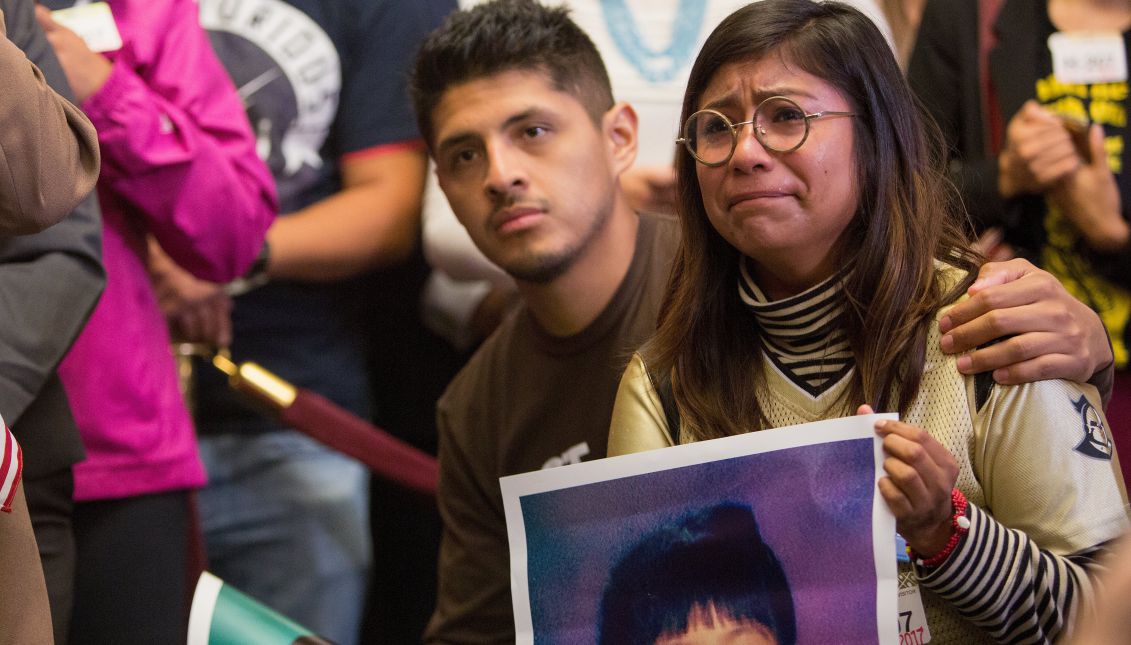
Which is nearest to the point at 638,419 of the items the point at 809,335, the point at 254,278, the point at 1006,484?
the point at 809,335

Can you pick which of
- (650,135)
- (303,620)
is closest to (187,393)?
(303,620)

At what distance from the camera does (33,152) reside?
4.73 ft

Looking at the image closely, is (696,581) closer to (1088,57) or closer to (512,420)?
(512,420)

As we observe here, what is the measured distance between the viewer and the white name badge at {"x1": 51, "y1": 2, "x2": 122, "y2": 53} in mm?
2048

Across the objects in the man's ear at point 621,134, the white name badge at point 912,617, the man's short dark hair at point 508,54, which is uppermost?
the man's short dark hair at point 508,54

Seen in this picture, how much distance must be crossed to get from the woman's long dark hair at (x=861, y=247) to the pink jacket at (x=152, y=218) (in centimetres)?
77

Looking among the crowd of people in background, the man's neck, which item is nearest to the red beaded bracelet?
the crowd of people in background

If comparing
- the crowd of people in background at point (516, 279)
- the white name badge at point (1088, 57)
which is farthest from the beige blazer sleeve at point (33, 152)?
the white name badge at point (1088, 57)

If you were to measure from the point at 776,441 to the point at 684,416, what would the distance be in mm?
A: 272

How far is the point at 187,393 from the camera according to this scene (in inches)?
105

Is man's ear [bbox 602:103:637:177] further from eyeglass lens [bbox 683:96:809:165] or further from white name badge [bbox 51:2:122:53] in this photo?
white name badge [bbox 51:2:122:53]

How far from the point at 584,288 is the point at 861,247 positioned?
26.3 inches

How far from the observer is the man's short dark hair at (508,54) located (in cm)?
232

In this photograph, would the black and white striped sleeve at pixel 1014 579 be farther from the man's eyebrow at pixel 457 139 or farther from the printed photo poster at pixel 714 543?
the man's eyebrow at pixel 457 139
